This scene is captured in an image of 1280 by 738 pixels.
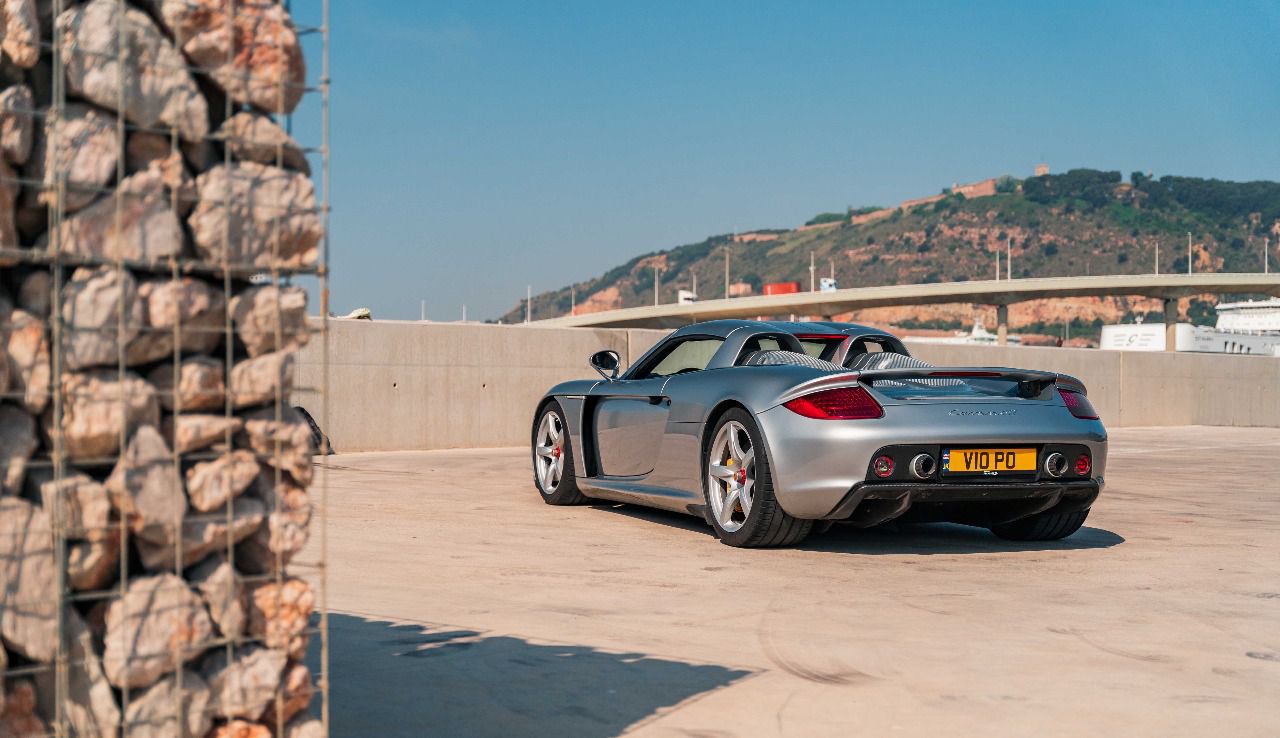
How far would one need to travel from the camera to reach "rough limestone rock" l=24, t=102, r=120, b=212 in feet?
8.46

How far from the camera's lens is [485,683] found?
3975 mm

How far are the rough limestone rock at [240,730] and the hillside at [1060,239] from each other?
497 feet

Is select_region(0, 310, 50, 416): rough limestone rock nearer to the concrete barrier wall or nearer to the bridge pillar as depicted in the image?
the concrete barrier wall

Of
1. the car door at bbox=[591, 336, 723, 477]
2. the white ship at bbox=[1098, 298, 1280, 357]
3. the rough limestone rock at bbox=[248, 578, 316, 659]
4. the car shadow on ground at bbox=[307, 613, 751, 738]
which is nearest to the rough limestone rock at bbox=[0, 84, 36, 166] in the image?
the rough limestone rock at bbox=[248, 578, 316, 659]

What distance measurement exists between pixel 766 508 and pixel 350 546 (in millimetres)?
2091

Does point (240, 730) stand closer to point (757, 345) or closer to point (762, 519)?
point (762, 519)

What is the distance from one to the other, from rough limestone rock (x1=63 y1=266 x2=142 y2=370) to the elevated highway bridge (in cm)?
7131

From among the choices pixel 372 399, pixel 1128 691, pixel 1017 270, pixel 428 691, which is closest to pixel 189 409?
pixel 428 691

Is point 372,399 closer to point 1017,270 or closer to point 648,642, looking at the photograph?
point 648,642

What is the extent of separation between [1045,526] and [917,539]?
28.0 inches

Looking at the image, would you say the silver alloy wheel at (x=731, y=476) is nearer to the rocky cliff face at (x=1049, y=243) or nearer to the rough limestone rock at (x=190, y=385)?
the rough limestone rock at (x=190, y=385)

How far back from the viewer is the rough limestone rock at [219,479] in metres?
2.67

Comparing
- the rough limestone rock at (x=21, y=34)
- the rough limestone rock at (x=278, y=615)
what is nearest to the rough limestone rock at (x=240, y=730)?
the rough limestone rock at (x=278, y=615)

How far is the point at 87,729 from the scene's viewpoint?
2.57m
